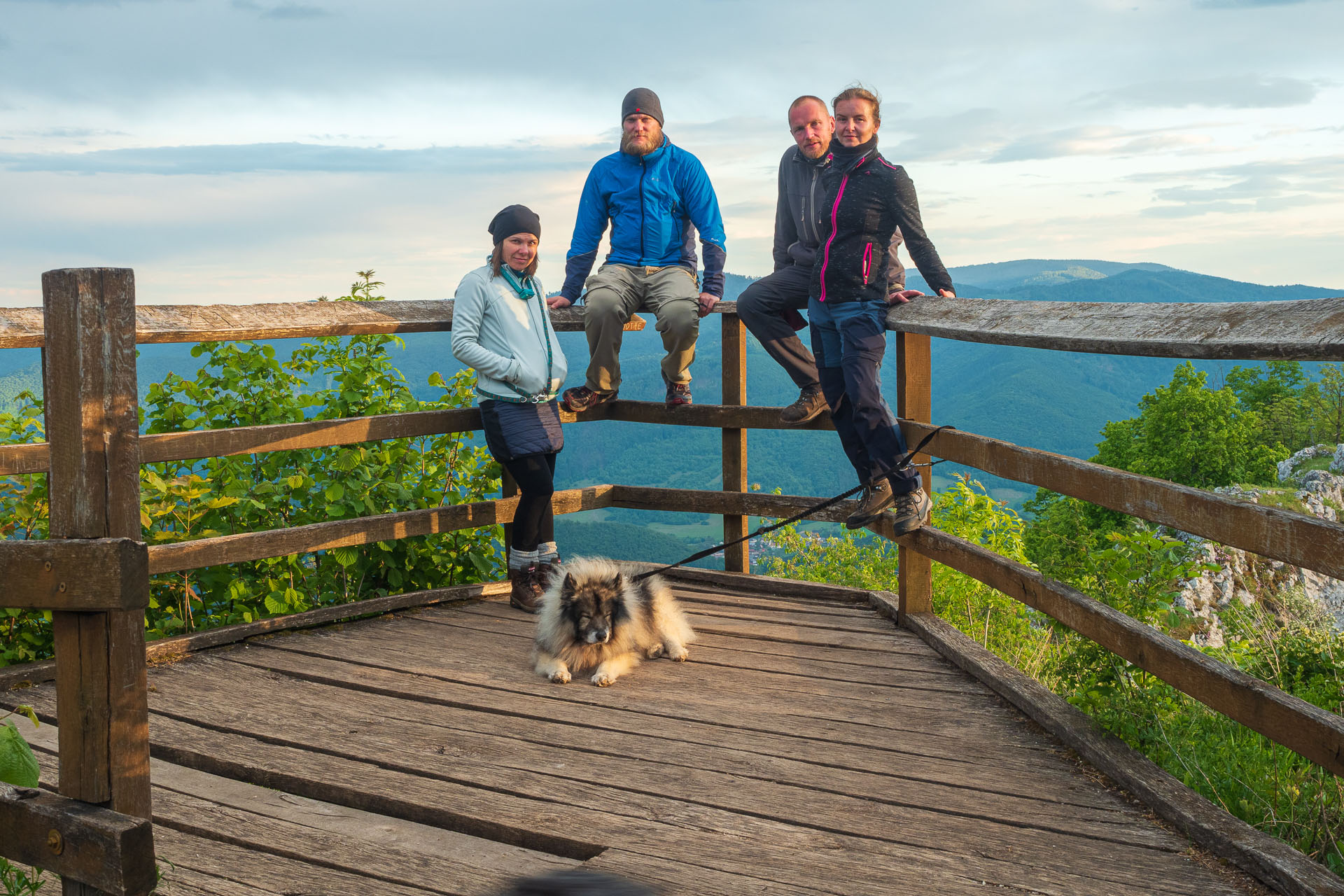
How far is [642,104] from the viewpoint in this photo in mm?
5516

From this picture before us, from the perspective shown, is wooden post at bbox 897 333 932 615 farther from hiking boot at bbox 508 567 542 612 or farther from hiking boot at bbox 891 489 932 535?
hiking boot at bbox 508 567 542 612

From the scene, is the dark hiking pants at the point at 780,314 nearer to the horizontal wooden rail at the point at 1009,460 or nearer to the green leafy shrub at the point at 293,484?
the horizontal wooden rail at the point at 1009,460

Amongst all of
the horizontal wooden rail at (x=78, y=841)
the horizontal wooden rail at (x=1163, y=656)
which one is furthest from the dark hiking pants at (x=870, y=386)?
the horizontal wooden rail at (x=78, y=841)

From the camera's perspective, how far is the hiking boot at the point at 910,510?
4414mm

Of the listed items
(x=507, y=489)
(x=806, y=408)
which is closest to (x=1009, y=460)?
(x=806, y=408)

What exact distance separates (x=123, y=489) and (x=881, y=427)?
303 centimetres

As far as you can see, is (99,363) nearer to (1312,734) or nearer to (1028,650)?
(1312,734)

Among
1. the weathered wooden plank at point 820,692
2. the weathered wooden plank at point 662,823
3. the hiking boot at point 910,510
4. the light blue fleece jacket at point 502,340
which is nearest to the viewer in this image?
the weathered wooden plank at point 662,823

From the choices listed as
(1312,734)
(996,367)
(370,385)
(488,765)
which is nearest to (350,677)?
(488,765)

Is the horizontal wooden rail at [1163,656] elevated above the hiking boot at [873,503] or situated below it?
below

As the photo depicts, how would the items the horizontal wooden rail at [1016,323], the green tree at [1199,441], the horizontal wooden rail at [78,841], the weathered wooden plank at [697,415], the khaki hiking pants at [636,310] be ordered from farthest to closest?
the green tree at [1199,441] → the khaki hiking pants at [636,310] → the weathered wooden plank at [697,415] → the horizontal wooden rail at [1016,323] → the horizontal wooden rail at [78,841]

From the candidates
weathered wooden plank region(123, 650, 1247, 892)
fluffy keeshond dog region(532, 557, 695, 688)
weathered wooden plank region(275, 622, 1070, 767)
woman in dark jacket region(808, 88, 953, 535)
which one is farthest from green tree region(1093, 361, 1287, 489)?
weathered wooden plank region(123, 650, 1247, 892)

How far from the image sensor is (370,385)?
569 cm

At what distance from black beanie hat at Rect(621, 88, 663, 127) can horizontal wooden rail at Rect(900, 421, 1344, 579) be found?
2.64 m
